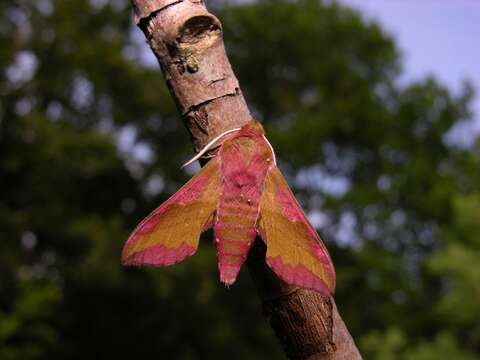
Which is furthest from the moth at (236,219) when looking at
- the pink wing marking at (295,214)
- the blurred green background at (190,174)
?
the blurred green background at (190,174)

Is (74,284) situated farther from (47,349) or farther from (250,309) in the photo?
(250,309)

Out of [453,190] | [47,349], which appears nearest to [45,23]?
[47,349]

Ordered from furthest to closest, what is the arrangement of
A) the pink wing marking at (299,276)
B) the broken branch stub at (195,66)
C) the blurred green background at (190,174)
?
1. the blurred green background at (190,174)
2. the broken branch stub at (195,66)
3. the pink wing marking at (299,276)

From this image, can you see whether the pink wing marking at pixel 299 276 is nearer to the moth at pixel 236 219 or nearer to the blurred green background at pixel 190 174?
the moth at pixel 236 219

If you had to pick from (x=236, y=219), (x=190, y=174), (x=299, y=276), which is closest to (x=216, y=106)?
(x=236, y=219)

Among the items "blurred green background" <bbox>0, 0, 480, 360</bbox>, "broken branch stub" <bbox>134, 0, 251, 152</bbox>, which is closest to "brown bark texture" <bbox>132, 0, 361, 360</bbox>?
"broken branch stub" <bbox>134, 0, 251, 152</bbox>

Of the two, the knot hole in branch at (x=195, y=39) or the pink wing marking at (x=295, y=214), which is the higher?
the knot hole in branch at (x=195, y=39)

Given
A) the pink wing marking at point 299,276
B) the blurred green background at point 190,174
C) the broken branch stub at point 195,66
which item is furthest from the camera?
the blurred green background at point 190,174
